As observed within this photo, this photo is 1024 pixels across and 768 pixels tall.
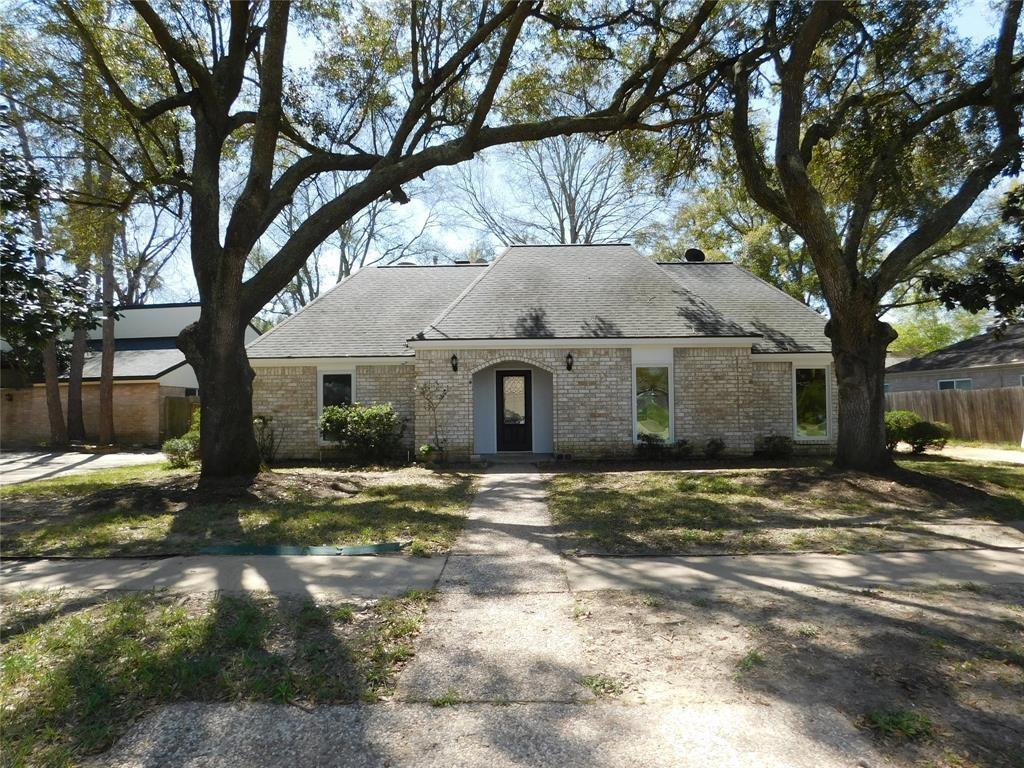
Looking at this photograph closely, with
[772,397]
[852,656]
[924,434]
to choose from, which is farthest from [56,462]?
[924,434]

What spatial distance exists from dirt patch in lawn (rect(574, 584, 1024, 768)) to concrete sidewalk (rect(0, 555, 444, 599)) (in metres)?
1.75

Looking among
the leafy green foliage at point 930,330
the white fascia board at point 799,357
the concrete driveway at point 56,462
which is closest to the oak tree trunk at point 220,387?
the concrete driveway at point 56,462

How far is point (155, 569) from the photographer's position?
5574 millimetres

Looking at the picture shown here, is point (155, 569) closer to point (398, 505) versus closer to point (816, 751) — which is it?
point (398, 505)

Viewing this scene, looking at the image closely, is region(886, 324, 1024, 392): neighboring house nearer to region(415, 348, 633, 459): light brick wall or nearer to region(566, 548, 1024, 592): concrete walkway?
region(415, 348, 633, 459): light brick wall

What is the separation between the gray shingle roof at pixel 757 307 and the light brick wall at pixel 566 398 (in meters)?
3.53

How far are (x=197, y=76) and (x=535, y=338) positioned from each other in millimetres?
7832

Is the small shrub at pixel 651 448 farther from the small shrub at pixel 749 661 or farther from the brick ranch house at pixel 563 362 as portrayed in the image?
the small shrub at pixel 749 661

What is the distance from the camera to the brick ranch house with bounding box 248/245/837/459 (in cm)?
1388

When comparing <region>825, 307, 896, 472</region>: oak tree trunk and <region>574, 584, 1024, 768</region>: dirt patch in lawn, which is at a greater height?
<region>825, 307, 896, 472</region>: oak tree trunk

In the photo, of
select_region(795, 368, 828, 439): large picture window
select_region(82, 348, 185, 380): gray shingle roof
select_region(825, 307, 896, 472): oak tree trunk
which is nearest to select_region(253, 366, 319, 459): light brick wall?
select_region(82, 348, 185, 380): gray shingle roof

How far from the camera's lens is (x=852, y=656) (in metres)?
3.59

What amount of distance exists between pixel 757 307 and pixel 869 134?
6.15 meters

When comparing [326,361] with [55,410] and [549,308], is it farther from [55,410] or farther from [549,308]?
[55,410]
